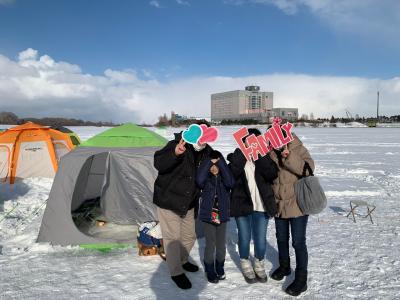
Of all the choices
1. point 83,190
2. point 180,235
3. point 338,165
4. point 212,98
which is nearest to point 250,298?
Answer: point 180,235

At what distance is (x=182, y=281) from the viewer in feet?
12.8

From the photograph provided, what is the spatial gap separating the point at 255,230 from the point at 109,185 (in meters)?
4.12

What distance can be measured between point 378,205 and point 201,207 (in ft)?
17.6

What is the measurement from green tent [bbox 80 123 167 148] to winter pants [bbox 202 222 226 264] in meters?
2.34

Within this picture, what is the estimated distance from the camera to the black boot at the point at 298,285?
12.0 ft

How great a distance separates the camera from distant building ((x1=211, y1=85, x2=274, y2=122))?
10119 centimetres

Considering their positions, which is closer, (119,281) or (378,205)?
(119,281)

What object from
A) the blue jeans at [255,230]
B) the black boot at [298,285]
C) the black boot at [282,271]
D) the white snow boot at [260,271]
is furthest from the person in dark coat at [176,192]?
the black boot at [298,285]

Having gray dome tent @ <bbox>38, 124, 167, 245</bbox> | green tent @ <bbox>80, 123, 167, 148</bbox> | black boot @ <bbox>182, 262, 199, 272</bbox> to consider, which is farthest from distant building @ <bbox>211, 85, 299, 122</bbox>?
black boot @ <bbox>182, 262, 199, 272</bbox>

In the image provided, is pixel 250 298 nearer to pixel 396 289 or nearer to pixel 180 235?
pixel 180 235

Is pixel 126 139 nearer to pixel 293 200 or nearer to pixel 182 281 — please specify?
pixel 182 281

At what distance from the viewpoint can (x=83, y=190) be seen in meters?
7.58

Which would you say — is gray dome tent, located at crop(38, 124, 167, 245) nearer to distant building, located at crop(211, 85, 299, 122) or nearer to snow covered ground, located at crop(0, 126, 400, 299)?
snow covered ground, located at crop(0, 126, 400, 299)

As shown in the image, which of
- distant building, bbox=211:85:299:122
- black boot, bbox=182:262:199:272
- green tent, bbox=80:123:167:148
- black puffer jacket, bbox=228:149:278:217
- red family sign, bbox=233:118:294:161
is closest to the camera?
red family sign, bbox=233:118:294:161
